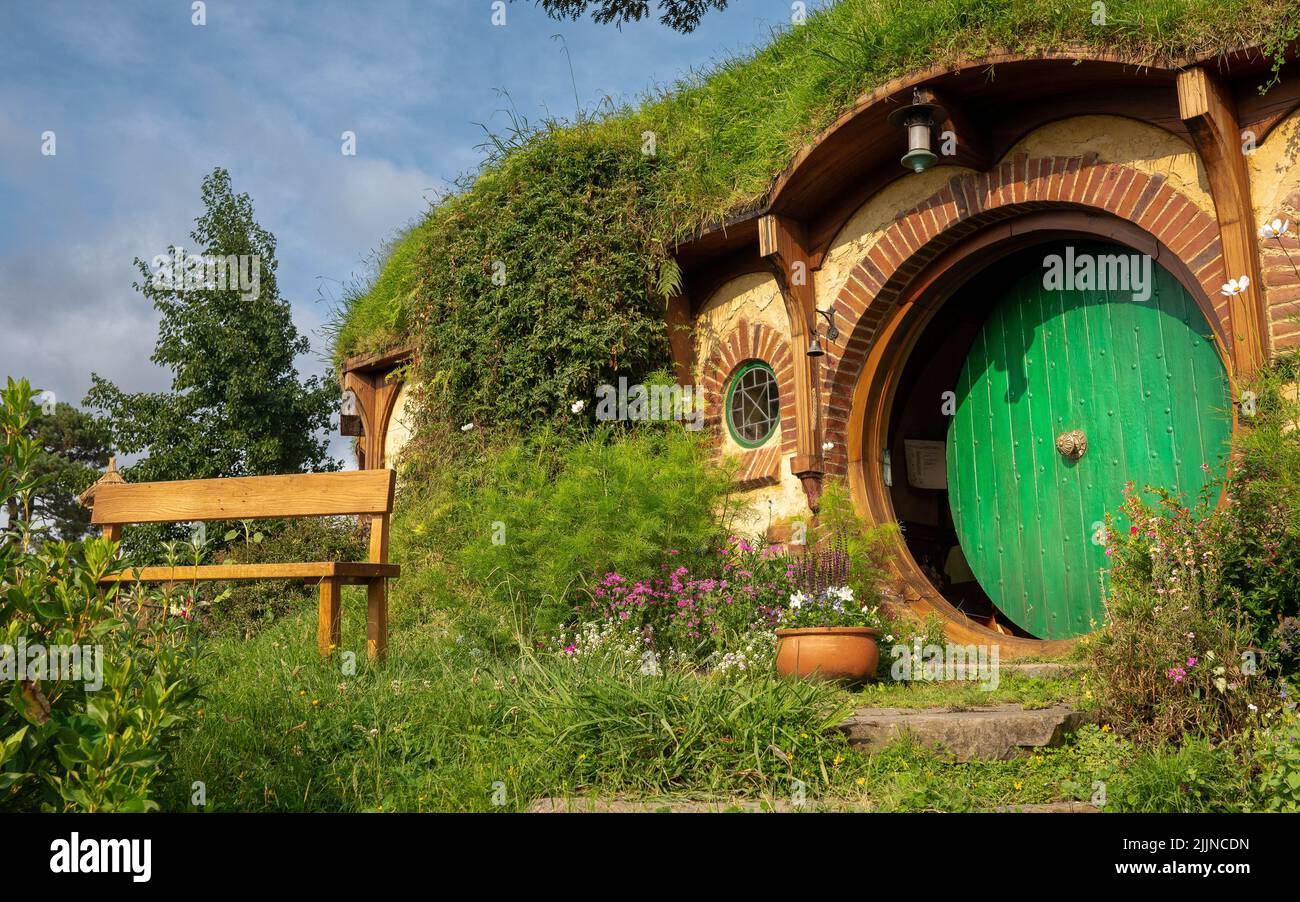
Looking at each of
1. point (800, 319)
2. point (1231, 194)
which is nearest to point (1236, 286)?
point (1231, 194)

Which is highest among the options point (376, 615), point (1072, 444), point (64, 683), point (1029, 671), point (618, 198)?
point (618, 198)

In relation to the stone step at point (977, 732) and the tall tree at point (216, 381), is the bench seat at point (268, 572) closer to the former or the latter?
the stone step at point (977, 732)

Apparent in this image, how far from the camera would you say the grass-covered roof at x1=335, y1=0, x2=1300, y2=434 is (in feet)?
21.8

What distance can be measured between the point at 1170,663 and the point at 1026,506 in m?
2.78

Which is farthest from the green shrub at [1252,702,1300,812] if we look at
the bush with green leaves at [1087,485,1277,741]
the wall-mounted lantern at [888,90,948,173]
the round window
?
the round window

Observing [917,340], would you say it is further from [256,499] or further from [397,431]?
[397,431]

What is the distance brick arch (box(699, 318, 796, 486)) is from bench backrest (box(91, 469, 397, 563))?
2787mm

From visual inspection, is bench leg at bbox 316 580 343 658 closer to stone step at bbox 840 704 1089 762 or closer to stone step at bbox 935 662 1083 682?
stone step at bbox 840 704 1089 762

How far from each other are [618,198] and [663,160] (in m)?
0.47

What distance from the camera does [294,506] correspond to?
19.3 feet

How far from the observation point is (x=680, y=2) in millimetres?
7445

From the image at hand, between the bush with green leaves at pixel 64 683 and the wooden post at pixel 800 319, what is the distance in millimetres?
4596

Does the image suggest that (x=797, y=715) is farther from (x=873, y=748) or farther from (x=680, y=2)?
(x=680, y=2)
